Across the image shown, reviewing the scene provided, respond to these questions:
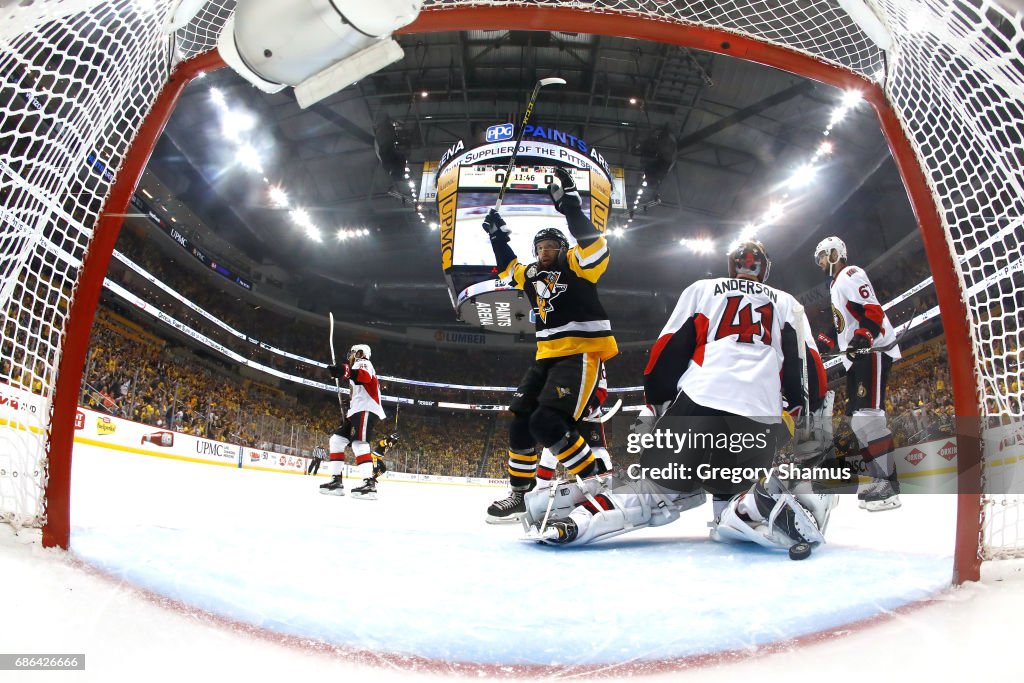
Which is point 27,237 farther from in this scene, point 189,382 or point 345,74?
point 189,382

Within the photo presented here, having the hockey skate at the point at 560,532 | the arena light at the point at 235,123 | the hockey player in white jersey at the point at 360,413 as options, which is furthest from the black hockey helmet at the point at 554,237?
the arena light at the point at 235,123

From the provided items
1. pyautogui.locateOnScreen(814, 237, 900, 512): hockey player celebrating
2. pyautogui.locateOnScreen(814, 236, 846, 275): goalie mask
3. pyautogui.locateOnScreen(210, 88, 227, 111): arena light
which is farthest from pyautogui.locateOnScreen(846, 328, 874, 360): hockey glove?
pyautogui.locateOnScreen(210, 88, 227, 111): arena light

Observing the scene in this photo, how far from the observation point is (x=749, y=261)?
2.11 meters

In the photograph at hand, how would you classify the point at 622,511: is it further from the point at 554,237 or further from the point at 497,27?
the point at 497,27

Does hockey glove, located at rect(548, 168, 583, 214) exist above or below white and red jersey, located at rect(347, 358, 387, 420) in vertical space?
above

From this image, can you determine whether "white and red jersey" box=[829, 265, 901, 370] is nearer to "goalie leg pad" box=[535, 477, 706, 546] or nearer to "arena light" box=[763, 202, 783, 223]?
"goalie leg pad" box=[535, 477, 706, 546]

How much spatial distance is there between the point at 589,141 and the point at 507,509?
11049 mm

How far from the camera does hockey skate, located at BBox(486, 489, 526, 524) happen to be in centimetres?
265

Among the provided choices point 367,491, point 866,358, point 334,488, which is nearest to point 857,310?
point 866,358

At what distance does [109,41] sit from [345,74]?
3.50ft

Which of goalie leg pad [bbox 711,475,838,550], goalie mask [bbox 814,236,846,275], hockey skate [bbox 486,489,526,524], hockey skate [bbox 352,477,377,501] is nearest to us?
goalie leg pad [bbox 711,475,838,550]

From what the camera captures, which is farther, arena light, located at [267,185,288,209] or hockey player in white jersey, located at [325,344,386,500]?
arena light, located at [267,185,288,209]

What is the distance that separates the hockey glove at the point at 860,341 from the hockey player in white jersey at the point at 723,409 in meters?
0.95

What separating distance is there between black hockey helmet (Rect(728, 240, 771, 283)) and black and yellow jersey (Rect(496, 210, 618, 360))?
0.56 meters
